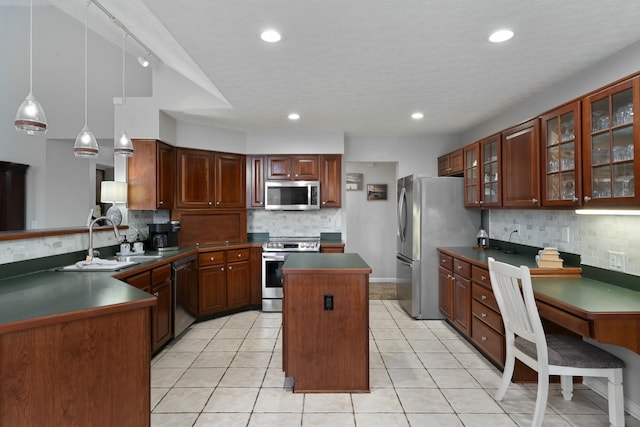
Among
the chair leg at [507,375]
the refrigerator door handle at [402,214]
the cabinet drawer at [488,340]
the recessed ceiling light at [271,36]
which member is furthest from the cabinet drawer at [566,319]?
the refrigerator door handle at [402,214]

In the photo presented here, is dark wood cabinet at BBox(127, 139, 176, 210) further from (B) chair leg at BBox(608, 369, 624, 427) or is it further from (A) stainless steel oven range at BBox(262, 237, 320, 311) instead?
(B) chair leg at BBox(608, 369, 624, 427)

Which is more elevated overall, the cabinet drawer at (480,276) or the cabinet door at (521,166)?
the cabinet door at (521,166)

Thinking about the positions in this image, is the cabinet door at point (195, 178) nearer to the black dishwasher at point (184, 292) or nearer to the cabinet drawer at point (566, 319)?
the black dishwasher at point (184, 292)

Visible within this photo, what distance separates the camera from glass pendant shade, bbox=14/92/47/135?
2.09 meters

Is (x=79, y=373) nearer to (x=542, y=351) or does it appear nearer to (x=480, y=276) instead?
(x=542, y=351)

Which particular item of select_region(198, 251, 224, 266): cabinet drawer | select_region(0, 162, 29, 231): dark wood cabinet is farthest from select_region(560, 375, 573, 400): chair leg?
select_region(0, 162, 29, 231): dark wood cabinet

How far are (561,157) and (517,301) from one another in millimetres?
1168

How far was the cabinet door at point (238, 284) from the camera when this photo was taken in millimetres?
4516

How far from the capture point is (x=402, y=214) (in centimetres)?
473

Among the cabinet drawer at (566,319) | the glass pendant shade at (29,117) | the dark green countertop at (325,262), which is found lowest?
the cabinet drawer at (566,319)

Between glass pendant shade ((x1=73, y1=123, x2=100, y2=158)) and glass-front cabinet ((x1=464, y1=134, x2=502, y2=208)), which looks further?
glass-front cabinet ((x1=464, y1=134, x2=502, y2=208))

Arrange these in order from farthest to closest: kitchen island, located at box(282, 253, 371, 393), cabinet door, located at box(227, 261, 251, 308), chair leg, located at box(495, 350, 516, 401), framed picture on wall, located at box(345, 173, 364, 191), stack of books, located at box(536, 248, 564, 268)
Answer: framed picture on wall, located at box(345, 173, 364, 191), cabinet door, located at box(227, 261, 251, 308), stack of books, located at box(536, 248, 564, 268), kitchen island, located at box(282, 253, 371, 393), chair leg, located at box(495, 350, 516, 401)

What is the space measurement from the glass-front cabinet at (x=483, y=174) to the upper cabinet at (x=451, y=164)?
0.16 meters

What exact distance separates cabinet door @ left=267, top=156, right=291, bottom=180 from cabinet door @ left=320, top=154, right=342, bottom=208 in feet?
1.58
